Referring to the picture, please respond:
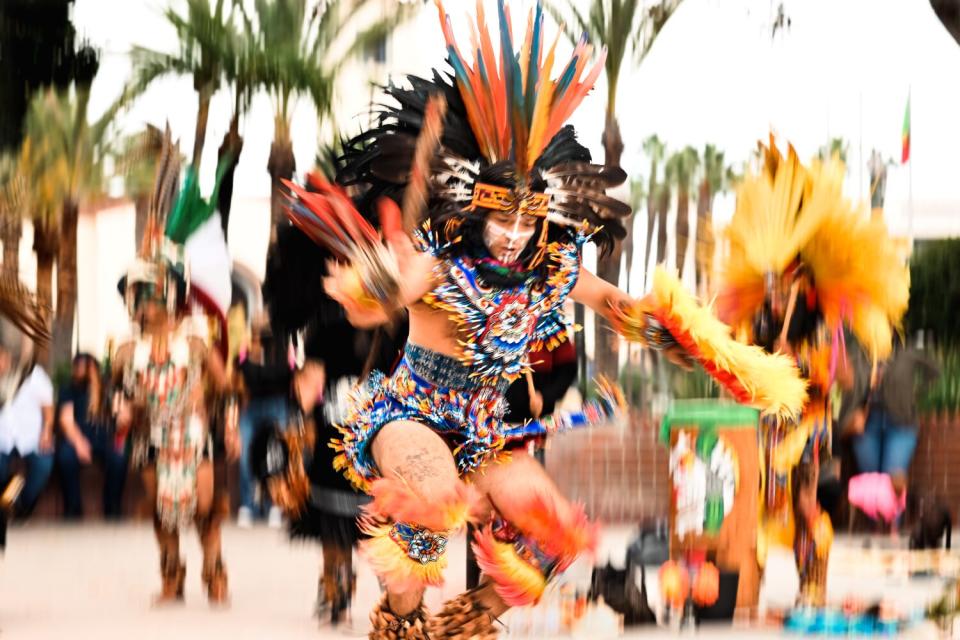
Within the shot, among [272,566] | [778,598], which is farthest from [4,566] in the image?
[778,598]

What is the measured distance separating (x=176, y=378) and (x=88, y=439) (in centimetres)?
493

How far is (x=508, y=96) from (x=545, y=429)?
42.3 inches

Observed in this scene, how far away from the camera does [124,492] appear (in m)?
11.4

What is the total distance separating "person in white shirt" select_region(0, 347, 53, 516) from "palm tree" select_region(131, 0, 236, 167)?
167 inches

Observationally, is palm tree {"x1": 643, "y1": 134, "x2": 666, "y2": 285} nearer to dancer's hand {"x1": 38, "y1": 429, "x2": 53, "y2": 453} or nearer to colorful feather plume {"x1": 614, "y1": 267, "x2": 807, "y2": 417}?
dancer's hand {"x1": 38, "y1": 429, "x2": 53, "y2": 453}

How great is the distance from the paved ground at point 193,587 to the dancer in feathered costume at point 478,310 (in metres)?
1.60

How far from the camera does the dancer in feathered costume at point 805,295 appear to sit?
→ 6102 millimetres

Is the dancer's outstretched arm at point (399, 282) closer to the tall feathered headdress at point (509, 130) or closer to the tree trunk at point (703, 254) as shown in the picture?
the tall feathered headdress at point (509, 130)

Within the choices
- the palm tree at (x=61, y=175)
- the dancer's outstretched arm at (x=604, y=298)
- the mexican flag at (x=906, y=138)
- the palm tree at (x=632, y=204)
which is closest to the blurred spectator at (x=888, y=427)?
the mexican flag at (x=906, y=138)

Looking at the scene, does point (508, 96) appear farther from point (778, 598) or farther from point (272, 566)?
point (272, 566)

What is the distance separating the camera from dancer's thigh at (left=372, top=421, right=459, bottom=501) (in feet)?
14.2

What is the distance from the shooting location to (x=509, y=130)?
4.65 metres

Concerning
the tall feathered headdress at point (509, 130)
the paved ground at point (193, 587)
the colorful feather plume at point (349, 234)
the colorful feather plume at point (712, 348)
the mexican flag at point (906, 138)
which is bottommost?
the paved ground at point (193, 587)

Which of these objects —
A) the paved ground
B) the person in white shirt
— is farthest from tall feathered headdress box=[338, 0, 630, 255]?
the person in white shirt
